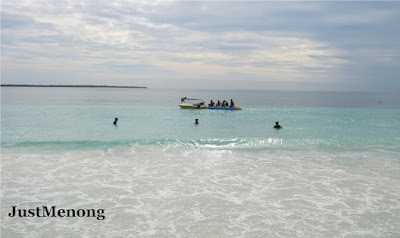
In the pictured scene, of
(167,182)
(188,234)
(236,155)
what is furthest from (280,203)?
(236,155)

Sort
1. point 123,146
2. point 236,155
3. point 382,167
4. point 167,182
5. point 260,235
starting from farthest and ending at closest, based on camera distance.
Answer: point 123,146 < point 236,155 < point 382,167 < point 167,182 < point 260,235

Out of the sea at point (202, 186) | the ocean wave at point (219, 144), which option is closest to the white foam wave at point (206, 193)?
the sea at point (202, 186)

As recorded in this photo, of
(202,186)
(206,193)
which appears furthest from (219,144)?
(206,193)

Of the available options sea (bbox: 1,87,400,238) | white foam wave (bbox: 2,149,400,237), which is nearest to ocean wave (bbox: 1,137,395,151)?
→ sea (bbox: 1,87,400,238)

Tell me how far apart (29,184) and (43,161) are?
3643mm

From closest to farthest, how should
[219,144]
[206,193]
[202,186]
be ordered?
[206,193] → [202,186] → [219,144]

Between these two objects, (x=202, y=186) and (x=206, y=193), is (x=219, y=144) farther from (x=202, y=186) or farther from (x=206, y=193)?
(x=206, y=193)

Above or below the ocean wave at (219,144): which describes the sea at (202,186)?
below

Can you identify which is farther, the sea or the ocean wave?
the ocean wave

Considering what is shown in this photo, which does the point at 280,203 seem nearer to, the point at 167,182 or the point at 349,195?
the point at 349,195

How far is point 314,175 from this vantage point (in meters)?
13.2

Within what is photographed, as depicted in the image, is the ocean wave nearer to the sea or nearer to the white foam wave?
the sea

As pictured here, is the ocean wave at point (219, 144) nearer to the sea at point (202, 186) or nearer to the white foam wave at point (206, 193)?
the sea at point (202, 186)

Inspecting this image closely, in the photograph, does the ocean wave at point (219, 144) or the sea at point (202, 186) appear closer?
the sea at point (202, 186)
